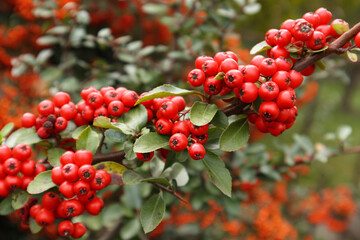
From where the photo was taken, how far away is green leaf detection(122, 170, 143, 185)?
57.7 inches

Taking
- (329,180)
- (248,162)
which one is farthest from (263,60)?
(329,180)

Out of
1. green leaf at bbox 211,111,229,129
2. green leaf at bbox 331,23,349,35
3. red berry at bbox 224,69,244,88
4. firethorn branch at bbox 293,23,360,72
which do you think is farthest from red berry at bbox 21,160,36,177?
green leaf at bbox 331,23,349,35

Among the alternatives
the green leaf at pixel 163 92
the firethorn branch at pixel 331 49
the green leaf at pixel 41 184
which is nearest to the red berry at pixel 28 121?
the green leaf at pixel 41 184

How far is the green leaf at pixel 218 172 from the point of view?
1375 millimetres

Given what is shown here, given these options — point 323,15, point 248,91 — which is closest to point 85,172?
point 248,91

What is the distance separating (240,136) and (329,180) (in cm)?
732

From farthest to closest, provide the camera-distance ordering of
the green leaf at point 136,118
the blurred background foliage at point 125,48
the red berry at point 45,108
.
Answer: the blurred background foliage at point 125,48, the red berry at point 45,108, the green leaf at point 136,118

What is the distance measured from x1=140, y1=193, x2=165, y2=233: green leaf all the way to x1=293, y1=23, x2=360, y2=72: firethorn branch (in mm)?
949

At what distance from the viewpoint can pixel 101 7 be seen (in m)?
4.04

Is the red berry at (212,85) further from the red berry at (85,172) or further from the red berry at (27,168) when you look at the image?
the red berry at (27,168)

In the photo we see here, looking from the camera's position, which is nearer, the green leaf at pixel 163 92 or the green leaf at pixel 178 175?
the green leaf at pixel 163 92

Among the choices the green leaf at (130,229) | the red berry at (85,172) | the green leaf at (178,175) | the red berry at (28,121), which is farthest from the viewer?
the green leaf at (130,229)

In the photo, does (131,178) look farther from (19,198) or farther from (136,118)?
(19,198)

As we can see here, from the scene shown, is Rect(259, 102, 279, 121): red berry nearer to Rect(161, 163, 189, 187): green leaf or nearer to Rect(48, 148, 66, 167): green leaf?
Rect(161, 163, 189, 187): green leaf
